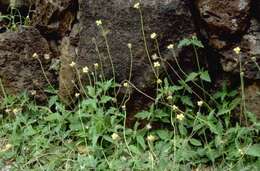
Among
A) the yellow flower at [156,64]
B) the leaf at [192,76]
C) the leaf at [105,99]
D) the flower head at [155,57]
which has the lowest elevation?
the leaf at [105,99]

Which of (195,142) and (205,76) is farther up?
(205,76)

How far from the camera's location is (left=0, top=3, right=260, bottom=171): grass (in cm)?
345

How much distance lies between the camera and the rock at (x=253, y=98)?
11.7 ft

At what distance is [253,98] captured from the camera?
3.59m

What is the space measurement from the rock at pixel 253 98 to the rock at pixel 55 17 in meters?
1.65

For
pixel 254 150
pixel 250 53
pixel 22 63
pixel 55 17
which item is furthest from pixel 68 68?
pixel 254 150

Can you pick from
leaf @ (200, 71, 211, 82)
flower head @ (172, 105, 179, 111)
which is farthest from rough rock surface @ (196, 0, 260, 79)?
flower head @ (172, 105, 179, 111)

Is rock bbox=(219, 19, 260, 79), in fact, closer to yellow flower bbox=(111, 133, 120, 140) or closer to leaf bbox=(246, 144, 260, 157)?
leaf bbox=(246, 144, 260, 157)

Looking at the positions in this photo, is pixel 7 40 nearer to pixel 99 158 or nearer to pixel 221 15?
pixel 99 158

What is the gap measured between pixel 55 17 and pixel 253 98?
6.19ft

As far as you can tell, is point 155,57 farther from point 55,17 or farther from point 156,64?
point 55,17

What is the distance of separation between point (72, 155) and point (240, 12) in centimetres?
159

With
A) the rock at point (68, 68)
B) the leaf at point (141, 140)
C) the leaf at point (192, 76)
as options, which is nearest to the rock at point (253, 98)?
the leaf at point (192, 76)

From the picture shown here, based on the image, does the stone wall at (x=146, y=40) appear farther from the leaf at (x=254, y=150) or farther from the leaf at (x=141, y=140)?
the leaf at (x=254, y=150)
